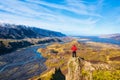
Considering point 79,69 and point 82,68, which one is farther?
point 79,69

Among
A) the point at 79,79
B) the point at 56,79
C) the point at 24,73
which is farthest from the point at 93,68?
the point at 24,73

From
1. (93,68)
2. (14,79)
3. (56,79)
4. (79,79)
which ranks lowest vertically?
(14,79)

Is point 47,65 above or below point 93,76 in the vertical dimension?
below

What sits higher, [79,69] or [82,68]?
[82,68]

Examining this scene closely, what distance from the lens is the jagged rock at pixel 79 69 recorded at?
876 inches

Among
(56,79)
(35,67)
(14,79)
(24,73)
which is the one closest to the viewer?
(56,79)

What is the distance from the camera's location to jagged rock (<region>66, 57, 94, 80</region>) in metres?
22.2

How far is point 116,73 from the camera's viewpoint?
68.2 feet

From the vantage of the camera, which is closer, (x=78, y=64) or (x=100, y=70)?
(x=100, y=70)

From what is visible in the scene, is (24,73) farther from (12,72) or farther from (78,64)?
(78,64)

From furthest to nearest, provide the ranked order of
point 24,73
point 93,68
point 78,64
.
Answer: point 24,73
point 78,64
point 93,68

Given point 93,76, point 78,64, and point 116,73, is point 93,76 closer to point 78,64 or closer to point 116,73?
point 116,73

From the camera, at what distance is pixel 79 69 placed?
79.6 feet

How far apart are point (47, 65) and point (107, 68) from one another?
426 ft
